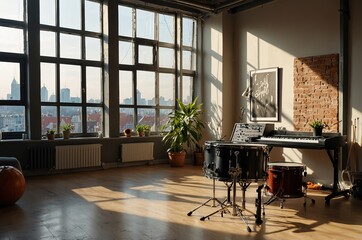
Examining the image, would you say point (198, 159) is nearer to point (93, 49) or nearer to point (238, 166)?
point (93, 49)

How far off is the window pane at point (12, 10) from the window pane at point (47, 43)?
517 mm

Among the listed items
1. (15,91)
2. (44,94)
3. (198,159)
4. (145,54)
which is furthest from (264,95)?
(15,91)

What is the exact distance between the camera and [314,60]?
6312 mm

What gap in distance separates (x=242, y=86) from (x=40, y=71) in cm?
446

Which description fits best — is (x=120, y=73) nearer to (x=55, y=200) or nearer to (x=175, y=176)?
(x=175, y=176)

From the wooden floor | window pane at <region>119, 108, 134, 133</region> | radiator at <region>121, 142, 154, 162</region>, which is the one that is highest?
window pane at <region>119, 108, 134, 133</region>

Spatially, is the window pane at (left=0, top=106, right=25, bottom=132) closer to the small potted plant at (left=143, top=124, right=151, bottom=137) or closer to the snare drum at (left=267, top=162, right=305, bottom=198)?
the small potted plant at (left=143, top=124, right=151, bottom=137)

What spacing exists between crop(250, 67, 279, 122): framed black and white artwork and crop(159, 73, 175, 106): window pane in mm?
2206

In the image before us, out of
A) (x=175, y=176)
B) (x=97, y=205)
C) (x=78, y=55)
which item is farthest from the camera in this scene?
(x=78, y=55)

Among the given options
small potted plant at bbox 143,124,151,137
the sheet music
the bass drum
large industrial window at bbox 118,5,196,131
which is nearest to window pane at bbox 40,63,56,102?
large industrial window at bbox 118,5,196,131

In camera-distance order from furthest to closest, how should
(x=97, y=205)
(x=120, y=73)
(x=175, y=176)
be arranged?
(x=120, y=73) < (x=175, y=176) < (x=97, y=205)

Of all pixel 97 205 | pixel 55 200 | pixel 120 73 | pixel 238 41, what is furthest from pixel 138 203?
pixel 238 41

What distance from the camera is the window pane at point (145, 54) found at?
8.33 metres

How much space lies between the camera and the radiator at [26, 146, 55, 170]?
6.63 m
